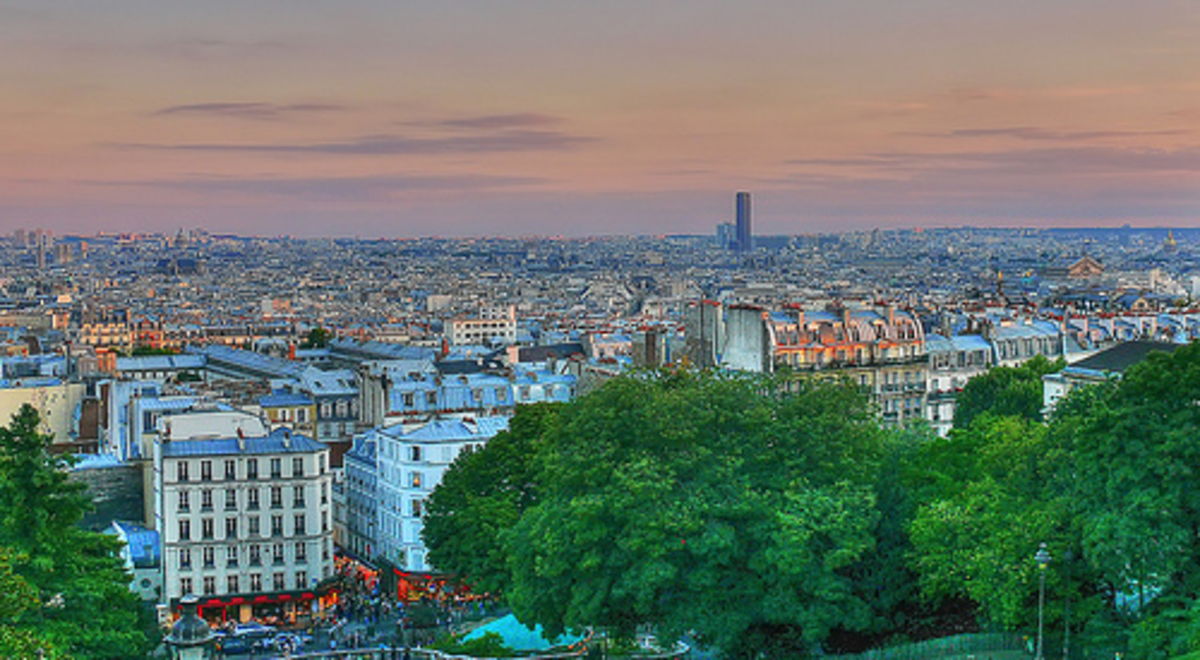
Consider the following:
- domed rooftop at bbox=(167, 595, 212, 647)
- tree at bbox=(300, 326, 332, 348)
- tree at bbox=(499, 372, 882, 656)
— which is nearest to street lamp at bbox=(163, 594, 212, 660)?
domed rooftop at bbox=(167, 595, 212, 647)

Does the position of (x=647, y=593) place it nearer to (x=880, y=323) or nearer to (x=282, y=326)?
(x=880, y=323)

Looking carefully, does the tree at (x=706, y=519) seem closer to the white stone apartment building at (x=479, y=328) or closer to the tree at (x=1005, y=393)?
the tree at (x=1005, y=393)

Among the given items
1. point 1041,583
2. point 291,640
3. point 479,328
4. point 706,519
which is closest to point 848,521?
point 706,519

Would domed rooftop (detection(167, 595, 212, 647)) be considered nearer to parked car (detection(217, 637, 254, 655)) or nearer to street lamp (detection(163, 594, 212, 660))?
street lamp (detection(163, 594, 212, 660))

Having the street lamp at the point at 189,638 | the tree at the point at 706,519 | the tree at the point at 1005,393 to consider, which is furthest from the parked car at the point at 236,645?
the tree at the point at 1005,393

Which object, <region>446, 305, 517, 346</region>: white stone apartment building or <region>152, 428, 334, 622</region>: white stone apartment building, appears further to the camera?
<region>446, 305, 517, 346</region>: white stone apartment building

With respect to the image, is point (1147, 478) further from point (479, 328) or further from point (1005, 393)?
point (479, 328)
